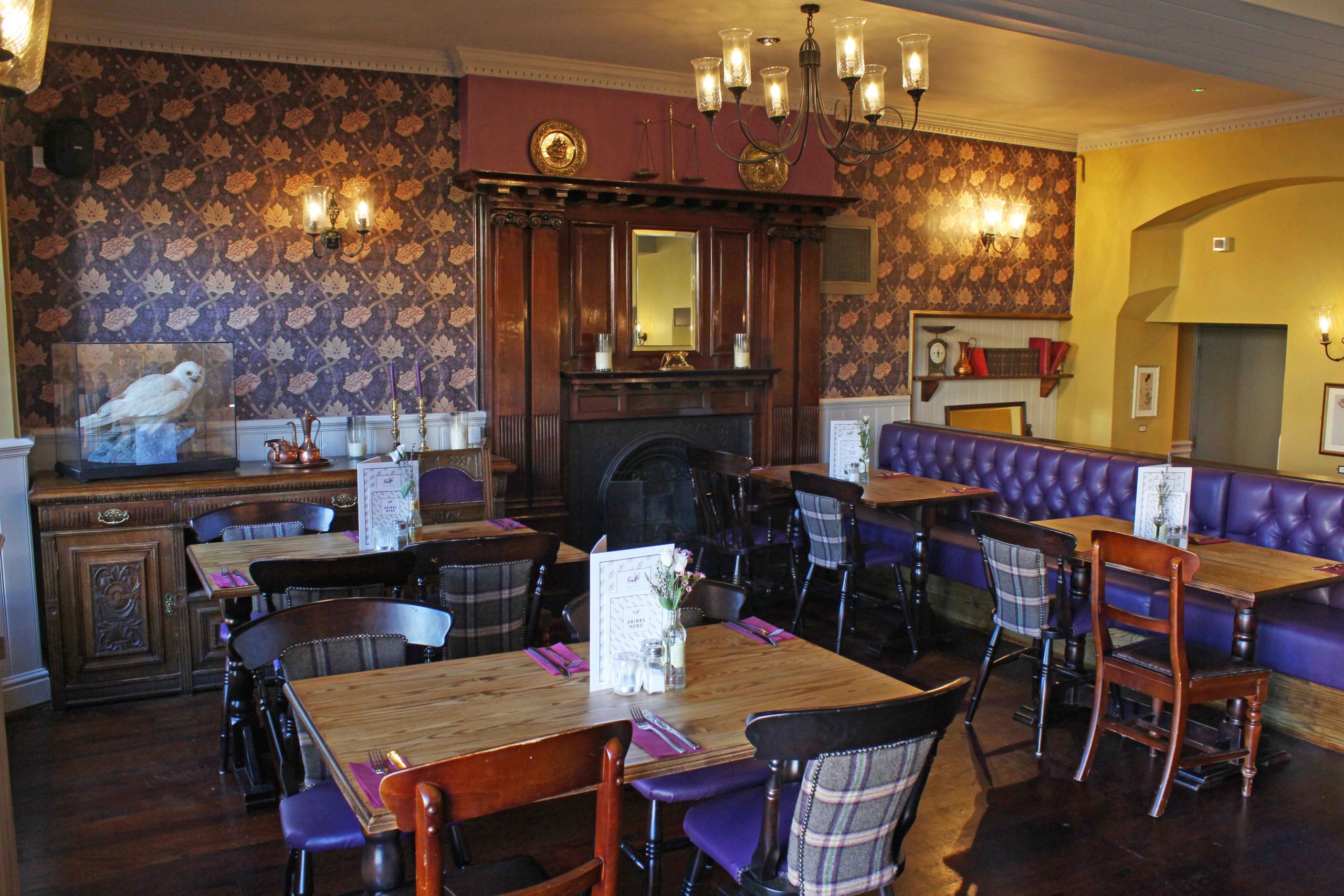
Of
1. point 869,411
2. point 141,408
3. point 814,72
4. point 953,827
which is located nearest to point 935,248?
point 869,411

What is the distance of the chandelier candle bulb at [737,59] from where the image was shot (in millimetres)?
3793

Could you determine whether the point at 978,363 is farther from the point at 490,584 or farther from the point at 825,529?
the point at 490,584

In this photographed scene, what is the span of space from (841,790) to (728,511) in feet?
12.5

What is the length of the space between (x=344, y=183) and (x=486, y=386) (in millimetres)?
1404

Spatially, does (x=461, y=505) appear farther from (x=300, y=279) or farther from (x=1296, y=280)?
(x=1296, y=280)

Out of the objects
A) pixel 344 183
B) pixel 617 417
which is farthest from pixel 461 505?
pixel 344 183

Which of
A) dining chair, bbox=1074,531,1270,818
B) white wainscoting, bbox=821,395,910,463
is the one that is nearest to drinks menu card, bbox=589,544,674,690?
dining chair, bbox=1074,531,1270,818

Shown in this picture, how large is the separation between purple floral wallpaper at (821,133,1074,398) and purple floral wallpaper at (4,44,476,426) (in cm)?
291

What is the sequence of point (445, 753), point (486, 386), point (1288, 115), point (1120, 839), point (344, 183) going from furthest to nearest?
point (1288, 115) < point (486, 386) < point (344, 183) < point (1120, 839) < point (445, 753)

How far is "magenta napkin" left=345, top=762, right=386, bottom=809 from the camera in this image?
195 centimetres

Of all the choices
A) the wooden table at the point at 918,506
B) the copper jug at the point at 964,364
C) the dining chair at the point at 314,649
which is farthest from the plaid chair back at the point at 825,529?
the copper jug at the point at 964,364

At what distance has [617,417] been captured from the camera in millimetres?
6512

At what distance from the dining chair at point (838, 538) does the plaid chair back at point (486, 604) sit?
2.01 meters

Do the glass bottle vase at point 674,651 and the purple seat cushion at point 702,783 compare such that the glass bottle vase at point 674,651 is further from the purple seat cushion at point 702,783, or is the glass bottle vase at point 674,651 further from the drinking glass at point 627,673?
the purple seat cushion at point 702,783
